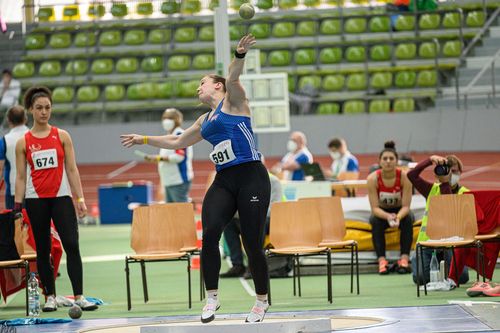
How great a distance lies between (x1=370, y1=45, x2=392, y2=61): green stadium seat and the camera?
25578mm

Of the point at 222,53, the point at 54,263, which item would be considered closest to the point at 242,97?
the point at 54,263

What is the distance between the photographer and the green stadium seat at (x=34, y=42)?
28.1 meters

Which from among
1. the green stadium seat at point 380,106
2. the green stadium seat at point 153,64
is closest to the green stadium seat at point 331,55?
the green stadium seat at point 380,106

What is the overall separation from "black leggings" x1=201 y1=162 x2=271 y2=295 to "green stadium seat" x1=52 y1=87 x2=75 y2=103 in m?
19.0

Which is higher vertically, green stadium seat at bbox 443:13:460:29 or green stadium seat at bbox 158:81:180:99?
green stadium seat at bbox 443:13:460:29

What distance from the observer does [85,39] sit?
27.7m

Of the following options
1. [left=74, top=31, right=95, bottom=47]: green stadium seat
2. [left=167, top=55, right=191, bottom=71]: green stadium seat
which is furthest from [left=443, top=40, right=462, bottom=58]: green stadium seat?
[left=74, top=31, right=95, bottom=47]: green stadium seat

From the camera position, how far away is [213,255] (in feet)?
24.2

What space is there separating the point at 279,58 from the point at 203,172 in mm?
3386

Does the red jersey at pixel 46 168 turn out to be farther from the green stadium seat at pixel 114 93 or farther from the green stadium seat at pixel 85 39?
the green stadium seat at pixel 85 39

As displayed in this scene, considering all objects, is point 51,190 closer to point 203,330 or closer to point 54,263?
point 54,263

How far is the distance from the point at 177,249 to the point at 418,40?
16559mm

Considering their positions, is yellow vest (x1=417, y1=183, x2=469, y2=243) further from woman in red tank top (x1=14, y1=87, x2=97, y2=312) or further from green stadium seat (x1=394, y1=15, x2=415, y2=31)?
green stadium seat (x1=394, y1=15, x2=415, y2=31)

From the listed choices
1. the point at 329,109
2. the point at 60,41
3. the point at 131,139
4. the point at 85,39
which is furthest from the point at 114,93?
the point at 131,139
